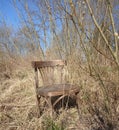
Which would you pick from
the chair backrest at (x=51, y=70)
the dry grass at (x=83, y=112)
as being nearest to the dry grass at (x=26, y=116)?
the dry grass at (x=83, y=112)

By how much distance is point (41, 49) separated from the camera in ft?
19.8

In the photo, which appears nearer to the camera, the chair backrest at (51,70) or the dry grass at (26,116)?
the dry grass at (26,116)

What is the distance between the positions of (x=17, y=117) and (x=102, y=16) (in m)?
2.02

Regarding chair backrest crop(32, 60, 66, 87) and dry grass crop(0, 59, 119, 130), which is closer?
dry grass crop(0, 59, 119, 130)

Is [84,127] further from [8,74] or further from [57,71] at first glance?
[8,74]

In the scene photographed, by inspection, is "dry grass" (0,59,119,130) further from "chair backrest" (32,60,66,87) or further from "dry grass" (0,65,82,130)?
"chair backrest" (32,60,66,87)

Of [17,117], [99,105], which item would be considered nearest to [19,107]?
[17,117]

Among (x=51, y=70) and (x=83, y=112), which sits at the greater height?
(x=51, y=70)

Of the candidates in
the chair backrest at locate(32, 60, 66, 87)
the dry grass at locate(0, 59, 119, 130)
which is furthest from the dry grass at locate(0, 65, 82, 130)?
the chair backrest at locate(32, 60, 66, 87)

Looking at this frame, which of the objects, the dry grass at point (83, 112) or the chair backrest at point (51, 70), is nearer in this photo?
the dry grass at point (83, 112)

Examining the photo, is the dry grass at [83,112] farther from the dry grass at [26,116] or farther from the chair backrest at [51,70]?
the chair backrest at [51,70]

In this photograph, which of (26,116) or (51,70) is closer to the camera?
(26,116)

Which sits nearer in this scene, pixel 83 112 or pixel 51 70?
pixel 83 112

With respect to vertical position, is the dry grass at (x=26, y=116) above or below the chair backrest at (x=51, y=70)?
below
